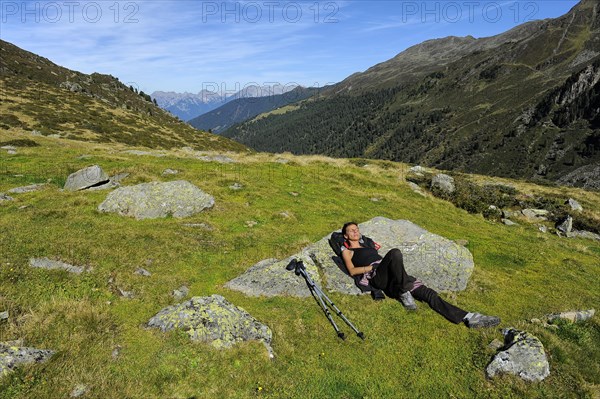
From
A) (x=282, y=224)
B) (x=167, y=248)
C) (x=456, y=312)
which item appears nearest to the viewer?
(x=456, y=312)

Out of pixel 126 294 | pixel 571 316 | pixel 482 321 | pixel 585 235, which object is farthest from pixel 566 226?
pixel 126 294

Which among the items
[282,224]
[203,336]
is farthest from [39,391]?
[282,224]

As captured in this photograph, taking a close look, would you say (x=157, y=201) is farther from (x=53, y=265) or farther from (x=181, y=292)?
(x=181, y=292)

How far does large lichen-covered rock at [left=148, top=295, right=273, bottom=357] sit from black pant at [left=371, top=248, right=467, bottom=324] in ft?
15.1

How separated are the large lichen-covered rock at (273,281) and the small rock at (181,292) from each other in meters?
1.42

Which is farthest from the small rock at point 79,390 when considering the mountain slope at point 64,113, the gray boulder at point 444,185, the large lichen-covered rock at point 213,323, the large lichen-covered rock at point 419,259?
the mountain slope at point 64,113

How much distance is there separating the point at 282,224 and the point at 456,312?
36.0 ft

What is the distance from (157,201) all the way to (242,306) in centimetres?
1085

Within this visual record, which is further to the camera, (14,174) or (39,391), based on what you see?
(14,174)

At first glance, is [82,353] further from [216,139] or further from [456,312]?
[216,139]

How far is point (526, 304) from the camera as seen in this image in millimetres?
12531

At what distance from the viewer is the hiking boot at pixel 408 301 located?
1141cm

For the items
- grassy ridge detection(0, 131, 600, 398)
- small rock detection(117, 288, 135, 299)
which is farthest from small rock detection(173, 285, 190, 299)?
small rock detection(117, 288, 135, 299)

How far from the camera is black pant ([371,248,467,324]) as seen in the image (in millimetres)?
11297
